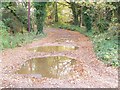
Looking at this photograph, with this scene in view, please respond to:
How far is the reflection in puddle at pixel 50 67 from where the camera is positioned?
25.4 feet

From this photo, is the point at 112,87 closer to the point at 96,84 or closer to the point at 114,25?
the point at 96,84

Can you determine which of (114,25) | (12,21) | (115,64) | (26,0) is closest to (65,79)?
(115,64)

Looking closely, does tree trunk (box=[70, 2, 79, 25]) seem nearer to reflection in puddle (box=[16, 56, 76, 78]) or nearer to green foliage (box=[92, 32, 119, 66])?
green foliage (box=[92, 32, 119, 66])

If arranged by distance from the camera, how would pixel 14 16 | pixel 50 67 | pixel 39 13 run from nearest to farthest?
1. pixel 50 67
2. pixel 14 16
3. pixel 39 13

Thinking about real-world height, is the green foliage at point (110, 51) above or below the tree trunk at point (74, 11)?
below

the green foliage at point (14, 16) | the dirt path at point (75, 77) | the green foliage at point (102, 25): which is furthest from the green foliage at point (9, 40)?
the green foliage at point (102, 25)

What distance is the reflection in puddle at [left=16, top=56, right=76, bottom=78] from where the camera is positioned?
7.75 metres

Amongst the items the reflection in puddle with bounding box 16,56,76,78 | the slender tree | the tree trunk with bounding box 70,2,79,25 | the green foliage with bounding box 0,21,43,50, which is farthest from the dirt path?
the tree trunk with bounding box 70,2,79,25

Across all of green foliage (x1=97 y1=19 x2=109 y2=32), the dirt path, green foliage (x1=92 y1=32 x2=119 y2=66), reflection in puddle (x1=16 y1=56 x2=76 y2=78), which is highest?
green foliage (x1=97 y1=19 x2=109 y2=32)

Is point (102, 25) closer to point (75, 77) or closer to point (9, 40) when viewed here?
point (9, 40)

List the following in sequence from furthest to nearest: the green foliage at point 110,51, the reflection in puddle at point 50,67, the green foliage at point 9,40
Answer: the green foliage at point 9,40, the green foliage at point 110,51, the reflection in puddle at point 50,67

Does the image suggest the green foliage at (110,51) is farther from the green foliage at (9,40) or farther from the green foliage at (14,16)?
the green foliage at (14,16)

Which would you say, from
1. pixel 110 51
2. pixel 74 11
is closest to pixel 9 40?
pixel 110 51

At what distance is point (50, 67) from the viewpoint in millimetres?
8602
